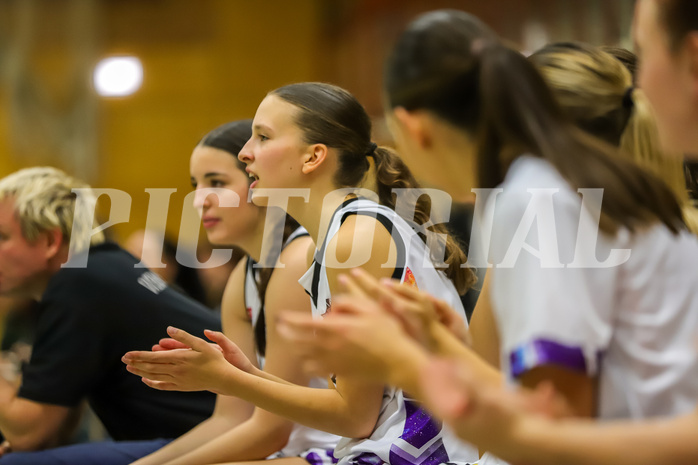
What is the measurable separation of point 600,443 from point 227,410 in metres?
1.28

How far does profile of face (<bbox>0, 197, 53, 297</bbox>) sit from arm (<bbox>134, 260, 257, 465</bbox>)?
1.69 feet

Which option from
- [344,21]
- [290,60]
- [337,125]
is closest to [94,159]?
[290,60]

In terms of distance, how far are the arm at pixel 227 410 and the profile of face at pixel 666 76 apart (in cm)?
123

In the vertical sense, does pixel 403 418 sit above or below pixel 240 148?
below

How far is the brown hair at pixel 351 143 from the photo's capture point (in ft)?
5.32

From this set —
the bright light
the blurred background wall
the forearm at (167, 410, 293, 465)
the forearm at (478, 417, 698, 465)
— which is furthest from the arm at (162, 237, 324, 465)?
the bright light

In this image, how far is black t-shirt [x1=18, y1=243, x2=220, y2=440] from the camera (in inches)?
73.6

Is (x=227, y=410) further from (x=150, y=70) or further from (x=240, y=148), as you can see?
(x=150, y=70)

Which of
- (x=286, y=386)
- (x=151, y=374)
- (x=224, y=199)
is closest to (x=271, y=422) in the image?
(x=286, y=386)

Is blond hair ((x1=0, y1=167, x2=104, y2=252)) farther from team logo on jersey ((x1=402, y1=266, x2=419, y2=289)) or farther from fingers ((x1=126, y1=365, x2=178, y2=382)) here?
team logo on jersey ((x1=402, y1=266, x2=419, y2=289))

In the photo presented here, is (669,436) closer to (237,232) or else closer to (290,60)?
(237,232)

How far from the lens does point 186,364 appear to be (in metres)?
1.30

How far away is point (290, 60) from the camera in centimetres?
770

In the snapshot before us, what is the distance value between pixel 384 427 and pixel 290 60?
6.64 metres
